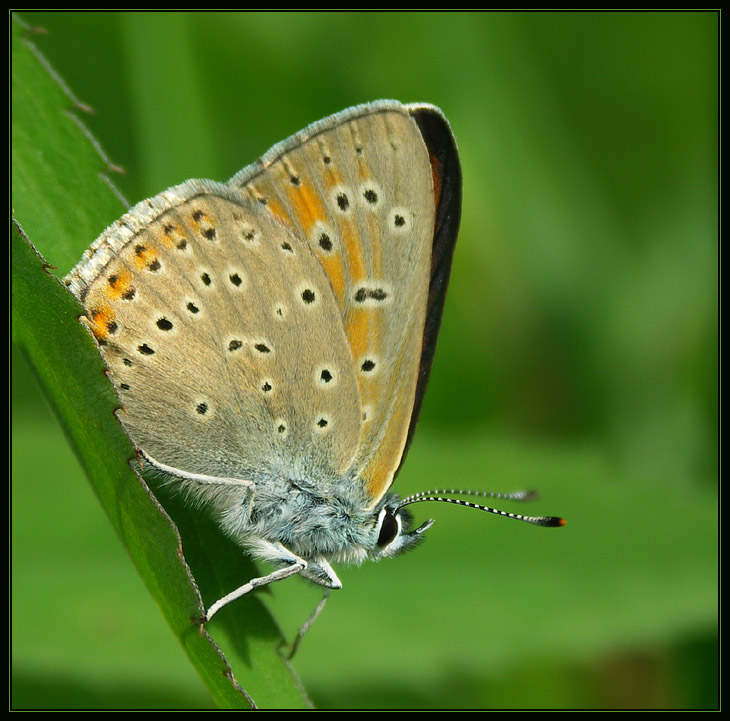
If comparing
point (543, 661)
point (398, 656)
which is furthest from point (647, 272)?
point (398, 656)

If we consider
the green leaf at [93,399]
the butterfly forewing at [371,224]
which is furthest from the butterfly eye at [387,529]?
the green leaf at [93,399]

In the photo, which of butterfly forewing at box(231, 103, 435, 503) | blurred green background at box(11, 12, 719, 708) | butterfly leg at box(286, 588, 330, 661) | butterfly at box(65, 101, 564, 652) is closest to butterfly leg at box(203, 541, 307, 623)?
butterfly at box(65, 101, 564, 652)

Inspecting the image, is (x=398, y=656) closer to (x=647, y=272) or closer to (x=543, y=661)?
(x=543, y=661)

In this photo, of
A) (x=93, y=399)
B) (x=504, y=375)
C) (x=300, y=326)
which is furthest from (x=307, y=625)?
(x=504, y=375)

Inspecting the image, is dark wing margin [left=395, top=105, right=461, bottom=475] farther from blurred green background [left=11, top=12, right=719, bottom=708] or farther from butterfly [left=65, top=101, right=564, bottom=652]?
blurred green background [left=11, top=12, right=719, bottom=708]

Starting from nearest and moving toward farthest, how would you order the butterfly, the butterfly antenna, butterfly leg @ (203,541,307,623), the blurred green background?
butterfly leg @ (203,541,307,623) < the butterfly < the butterfly antenna < the blurred green background

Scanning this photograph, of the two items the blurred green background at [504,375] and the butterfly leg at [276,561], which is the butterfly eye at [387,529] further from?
the blurred green background at [504,375]

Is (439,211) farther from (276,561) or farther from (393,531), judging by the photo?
(276,561)
